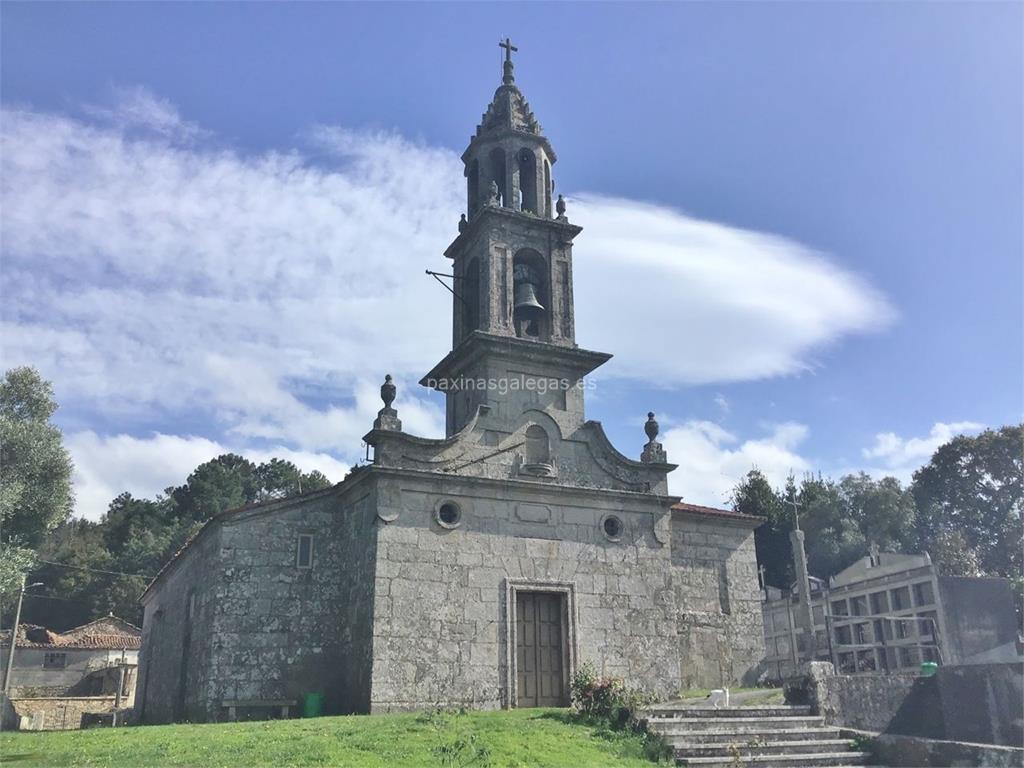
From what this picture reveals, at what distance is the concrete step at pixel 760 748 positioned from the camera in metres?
12.3

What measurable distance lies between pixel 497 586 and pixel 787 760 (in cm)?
745

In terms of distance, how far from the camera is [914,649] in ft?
124

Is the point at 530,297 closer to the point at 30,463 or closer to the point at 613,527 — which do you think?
the point at 613,527

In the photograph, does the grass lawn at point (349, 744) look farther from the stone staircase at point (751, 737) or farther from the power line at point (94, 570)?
the power line at point (94, 570)

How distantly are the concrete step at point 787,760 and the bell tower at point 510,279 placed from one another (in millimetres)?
9584

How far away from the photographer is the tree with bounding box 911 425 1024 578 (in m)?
48.5

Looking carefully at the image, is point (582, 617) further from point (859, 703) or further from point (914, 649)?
point (914, 649)

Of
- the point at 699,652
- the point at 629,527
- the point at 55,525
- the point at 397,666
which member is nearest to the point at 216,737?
the point at 397,666

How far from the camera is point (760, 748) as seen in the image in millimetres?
12766

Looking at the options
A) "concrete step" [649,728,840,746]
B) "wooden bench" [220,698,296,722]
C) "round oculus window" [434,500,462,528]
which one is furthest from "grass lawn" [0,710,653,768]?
"round oculus window" [434,500,462,528]

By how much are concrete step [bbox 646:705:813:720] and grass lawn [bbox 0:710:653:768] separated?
100cm

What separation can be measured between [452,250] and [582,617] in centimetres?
1050

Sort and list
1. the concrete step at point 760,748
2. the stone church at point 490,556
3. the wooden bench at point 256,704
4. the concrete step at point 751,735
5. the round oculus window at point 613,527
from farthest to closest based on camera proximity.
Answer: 1. the round oculus window at point 613,527
2. the stone church at point 490,556
3. the wooden bench at point 256,704
4. the concrete step at point 751,735
5. the concrete step at point 760,748

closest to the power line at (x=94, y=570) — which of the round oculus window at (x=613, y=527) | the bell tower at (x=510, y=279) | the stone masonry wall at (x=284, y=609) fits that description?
the stone masonry wall at (x=284, y=609)
